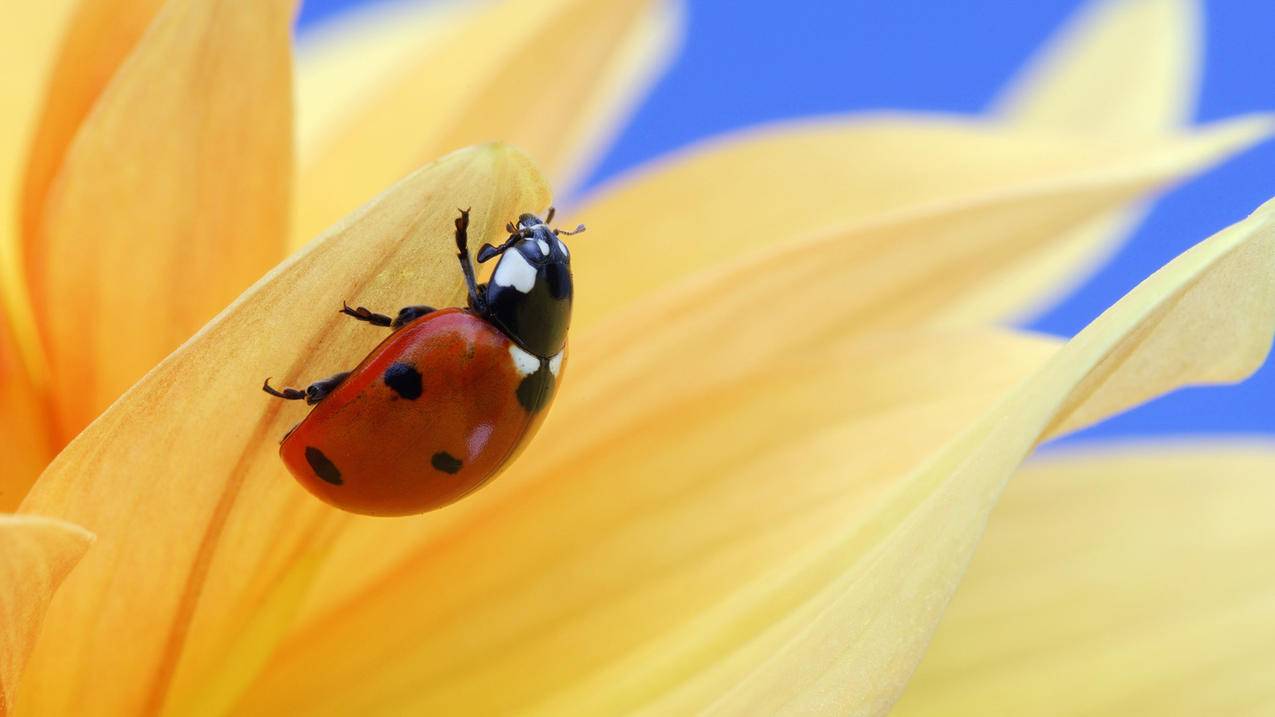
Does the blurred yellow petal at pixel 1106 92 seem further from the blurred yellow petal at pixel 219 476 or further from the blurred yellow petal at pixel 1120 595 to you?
the blurred yellow petal at pixel 219 476

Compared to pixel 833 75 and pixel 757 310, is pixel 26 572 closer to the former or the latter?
pixel 757 310

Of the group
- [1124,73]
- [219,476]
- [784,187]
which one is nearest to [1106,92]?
[1124,73]

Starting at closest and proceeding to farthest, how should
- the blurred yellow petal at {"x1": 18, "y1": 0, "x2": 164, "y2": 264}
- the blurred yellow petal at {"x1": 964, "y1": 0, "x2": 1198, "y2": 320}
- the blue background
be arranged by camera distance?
the blurred yellow petal at {"x1": 18, "y1": 0, "x2": 164, "y2": 264} → the blurred yellow petal at {"x1": 964, "y1": 0, "x2": 1198, "y2": 320} → the blue background

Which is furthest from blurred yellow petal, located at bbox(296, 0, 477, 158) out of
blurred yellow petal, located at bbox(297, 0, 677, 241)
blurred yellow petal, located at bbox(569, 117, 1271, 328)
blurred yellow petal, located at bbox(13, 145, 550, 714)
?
blurred yellow petal, located at bbox(13, 145, 550, 714)

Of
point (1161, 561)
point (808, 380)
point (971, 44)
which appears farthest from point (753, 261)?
point (971, 44)

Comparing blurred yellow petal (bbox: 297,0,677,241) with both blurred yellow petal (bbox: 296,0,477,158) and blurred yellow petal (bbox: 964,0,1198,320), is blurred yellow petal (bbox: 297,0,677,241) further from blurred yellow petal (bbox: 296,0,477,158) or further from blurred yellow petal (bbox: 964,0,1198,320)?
blurred yellow petal (bbox: 964,0,1198,320)

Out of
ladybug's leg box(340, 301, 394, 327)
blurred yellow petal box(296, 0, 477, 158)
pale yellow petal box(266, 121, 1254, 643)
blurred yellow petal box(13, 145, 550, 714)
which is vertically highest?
blurred yellow petal box(296, 0, 477, 158)

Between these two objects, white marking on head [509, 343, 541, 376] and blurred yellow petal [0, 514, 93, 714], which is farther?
white marking on head [509, 343, 541, 376]
